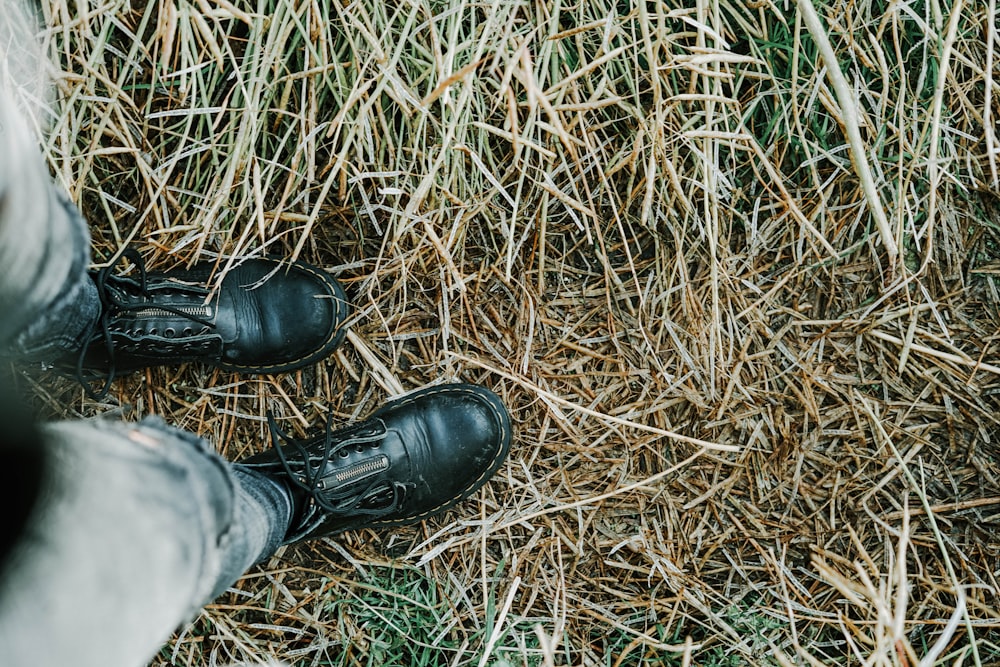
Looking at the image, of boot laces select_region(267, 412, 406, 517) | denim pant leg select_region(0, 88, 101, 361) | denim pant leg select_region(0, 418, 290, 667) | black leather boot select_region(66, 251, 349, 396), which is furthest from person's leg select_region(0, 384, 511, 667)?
black leather boot select_region(66, 251, 349, 396)

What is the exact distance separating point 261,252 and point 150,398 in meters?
0.36

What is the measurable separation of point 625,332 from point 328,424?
0.57m

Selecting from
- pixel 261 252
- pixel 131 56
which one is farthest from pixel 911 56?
pixel 131 56

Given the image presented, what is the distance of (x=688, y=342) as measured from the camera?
1.34 metres

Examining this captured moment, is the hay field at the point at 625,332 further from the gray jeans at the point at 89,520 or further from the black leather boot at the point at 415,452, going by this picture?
the gray jeans at the point at 89,520

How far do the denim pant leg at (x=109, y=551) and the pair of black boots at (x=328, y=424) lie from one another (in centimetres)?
54

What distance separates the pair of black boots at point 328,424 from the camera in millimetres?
1272

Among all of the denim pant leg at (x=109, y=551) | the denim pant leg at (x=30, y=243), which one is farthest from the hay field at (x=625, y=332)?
the denim pant leg at (x=109, y=551)

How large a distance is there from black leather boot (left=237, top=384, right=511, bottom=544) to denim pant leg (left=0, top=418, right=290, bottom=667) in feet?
1.83

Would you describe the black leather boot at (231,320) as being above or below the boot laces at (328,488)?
above

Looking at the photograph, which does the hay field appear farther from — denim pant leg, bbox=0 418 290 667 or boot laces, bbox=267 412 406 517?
denim pant leg, bbox=0 418 290 667

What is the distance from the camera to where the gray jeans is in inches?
24.8

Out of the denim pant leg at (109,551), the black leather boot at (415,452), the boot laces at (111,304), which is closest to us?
the denim pant leg at (109,551)

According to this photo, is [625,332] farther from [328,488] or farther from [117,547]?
[117,547]
